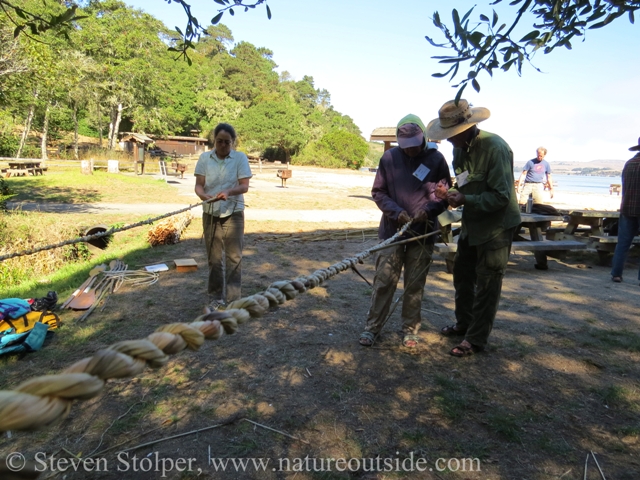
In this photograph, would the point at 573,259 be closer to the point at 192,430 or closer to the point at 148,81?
the point at 192,430

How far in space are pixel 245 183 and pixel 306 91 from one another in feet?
276

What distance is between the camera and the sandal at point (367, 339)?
12.4ft

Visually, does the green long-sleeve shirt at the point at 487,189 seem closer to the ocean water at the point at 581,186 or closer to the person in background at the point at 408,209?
the person in background at the point at 408,209

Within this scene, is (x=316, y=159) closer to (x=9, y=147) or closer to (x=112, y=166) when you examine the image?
(x=112, y=166)

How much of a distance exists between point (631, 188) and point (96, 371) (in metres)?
6.88

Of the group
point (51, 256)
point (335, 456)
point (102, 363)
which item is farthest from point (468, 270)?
point (51, 256)

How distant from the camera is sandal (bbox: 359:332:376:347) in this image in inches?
148

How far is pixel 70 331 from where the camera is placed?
4160mm

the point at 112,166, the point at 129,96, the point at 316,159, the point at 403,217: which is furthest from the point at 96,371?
the point at 316,159

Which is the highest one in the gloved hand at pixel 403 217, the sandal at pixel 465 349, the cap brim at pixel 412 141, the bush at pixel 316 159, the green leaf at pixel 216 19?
the bush at pixel 316 159

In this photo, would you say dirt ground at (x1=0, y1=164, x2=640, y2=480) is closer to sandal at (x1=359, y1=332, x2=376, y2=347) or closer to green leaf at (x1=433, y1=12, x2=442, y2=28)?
sandal at (x1=359, y1=332, x2=376, y2=347)

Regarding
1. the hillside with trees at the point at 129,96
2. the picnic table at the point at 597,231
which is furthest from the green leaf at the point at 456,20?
the hillside with trees at the point at 129,96

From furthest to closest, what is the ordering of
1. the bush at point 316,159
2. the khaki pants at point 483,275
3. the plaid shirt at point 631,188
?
the bush at point 316,159
the plaid shirt at point 631,188
the khaki pants at point 483,275

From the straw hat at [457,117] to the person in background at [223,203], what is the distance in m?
1.95
